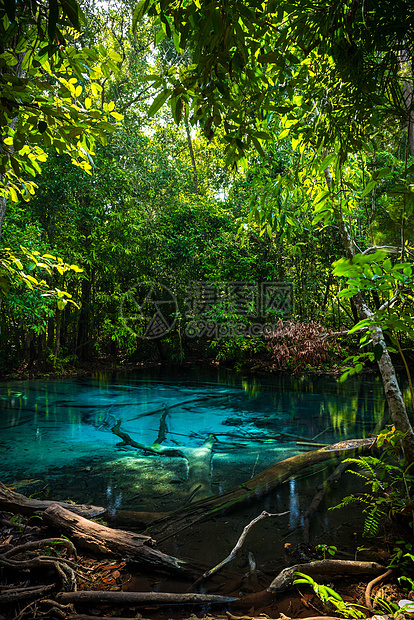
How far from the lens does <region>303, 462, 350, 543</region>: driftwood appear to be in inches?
86.6

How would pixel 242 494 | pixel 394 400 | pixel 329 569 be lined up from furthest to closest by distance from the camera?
pixel 242 494 < pixel 394 400 < pixel 329 569

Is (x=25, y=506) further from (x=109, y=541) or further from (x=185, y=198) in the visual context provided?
(x=185, y=198)

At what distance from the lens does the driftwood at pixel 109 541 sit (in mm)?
1876

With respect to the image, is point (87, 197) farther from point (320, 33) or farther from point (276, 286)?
point (320, 33)

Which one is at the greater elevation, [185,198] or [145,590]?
[185,198]

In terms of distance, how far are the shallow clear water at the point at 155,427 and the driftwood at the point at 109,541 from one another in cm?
66

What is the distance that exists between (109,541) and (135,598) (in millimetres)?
451

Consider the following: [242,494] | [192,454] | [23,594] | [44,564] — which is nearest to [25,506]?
[44,564]

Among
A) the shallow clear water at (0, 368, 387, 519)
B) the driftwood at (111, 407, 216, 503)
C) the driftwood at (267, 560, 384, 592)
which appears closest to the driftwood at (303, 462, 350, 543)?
the driftwood at (267, 560, 384, 592)

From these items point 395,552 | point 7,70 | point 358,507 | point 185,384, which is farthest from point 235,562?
point 185,384

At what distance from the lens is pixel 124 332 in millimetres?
10961

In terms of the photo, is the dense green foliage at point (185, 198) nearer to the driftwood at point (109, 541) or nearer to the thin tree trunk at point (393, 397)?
the thin tree trunk at point (393, 397)

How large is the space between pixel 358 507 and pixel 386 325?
5.18ft

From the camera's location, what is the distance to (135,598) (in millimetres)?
1553
